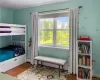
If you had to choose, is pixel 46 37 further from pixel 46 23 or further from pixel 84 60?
pixel 84 60

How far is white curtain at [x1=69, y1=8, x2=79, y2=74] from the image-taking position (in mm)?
2879

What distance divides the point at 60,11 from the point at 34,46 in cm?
174

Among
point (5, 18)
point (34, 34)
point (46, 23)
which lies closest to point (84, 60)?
point (46, 23)

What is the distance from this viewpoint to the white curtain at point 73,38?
113 inches

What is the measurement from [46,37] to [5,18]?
6.97 feet

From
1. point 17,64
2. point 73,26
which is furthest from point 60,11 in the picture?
point 17,64

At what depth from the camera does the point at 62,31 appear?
3330mm

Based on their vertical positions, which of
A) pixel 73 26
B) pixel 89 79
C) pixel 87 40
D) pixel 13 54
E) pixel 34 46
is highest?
pixel 73 26

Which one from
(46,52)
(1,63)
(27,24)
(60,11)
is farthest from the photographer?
(27,24)

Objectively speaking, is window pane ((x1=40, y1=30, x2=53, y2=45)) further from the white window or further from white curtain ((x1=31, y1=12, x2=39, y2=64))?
white curtain ((x1=31, y1=12, x2=39, y2=64))

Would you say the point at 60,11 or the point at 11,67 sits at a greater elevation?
the point at 60,11

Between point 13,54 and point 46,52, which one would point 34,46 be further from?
point 13,54

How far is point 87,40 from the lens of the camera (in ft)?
8.42

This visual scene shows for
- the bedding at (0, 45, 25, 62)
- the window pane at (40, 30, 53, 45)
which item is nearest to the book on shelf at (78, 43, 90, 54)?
the window pane at (40, 30, 53, 45)
